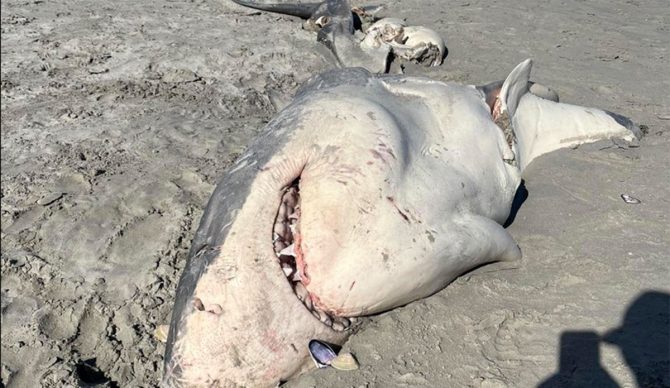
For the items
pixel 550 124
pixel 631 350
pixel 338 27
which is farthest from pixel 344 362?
pixel 338 27

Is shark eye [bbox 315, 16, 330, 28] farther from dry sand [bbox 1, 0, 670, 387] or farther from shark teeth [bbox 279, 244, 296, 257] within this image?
shark teeth [bbox 279, 244, 296, 257]

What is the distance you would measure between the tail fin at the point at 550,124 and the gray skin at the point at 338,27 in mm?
2226

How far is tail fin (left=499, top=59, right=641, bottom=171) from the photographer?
448 centimetres

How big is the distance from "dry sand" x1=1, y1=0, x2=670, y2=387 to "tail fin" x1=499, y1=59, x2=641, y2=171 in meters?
0.13

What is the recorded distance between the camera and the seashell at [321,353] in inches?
109

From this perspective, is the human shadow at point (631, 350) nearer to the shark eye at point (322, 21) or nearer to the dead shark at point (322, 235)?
the dead shark at point (322, 235)

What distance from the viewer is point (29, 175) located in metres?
4.00

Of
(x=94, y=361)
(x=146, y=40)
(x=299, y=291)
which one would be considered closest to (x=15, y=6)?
(x=146, y=40)

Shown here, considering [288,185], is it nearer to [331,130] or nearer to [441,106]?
[331,130]

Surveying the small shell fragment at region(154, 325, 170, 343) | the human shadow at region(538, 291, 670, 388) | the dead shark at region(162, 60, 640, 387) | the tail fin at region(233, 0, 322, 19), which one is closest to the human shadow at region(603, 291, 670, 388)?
the human shadow at region(538, 291, 670, 388)

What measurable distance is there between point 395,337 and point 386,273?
0.35 m

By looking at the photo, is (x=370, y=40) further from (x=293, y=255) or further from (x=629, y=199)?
(x=293, y=255)

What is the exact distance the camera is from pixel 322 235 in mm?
2748

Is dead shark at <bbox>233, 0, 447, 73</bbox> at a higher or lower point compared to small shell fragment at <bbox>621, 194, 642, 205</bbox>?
lower
